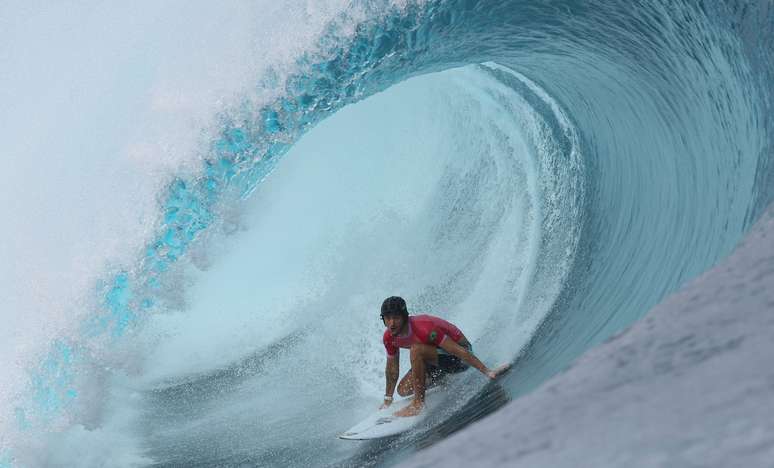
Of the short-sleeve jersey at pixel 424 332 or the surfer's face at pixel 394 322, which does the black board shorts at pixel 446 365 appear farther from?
the surfer's face at pixel 394 322

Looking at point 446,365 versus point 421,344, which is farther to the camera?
point 446,365

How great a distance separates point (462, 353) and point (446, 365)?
14.9 inches

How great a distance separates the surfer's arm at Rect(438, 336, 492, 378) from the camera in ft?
15.9

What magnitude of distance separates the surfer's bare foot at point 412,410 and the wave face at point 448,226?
0.18 meters

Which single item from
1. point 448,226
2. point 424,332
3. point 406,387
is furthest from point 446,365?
point 448,226

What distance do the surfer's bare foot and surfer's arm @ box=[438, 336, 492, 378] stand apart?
0.40 metres

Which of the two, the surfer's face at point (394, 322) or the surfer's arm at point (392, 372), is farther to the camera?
the surfer's arm at point (392, 372)

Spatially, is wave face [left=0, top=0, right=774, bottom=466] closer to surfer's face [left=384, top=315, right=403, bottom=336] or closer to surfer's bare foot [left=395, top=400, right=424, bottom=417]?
surfer's bare foot [left=395, top=400, right=424, bottom=417]

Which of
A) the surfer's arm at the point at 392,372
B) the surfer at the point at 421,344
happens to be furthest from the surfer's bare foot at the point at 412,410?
the surfer's arm at the point at 392,372

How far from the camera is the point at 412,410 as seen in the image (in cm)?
488

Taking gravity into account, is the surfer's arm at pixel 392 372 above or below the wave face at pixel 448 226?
below

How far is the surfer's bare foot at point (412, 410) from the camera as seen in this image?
4.86 metres

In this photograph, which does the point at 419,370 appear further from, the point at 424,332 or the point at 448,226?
the point at 448,226

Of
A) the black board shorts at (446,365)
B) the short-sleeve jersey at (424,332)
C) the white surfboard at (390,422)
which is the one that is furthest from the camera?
the black board shorts at (446,365)
